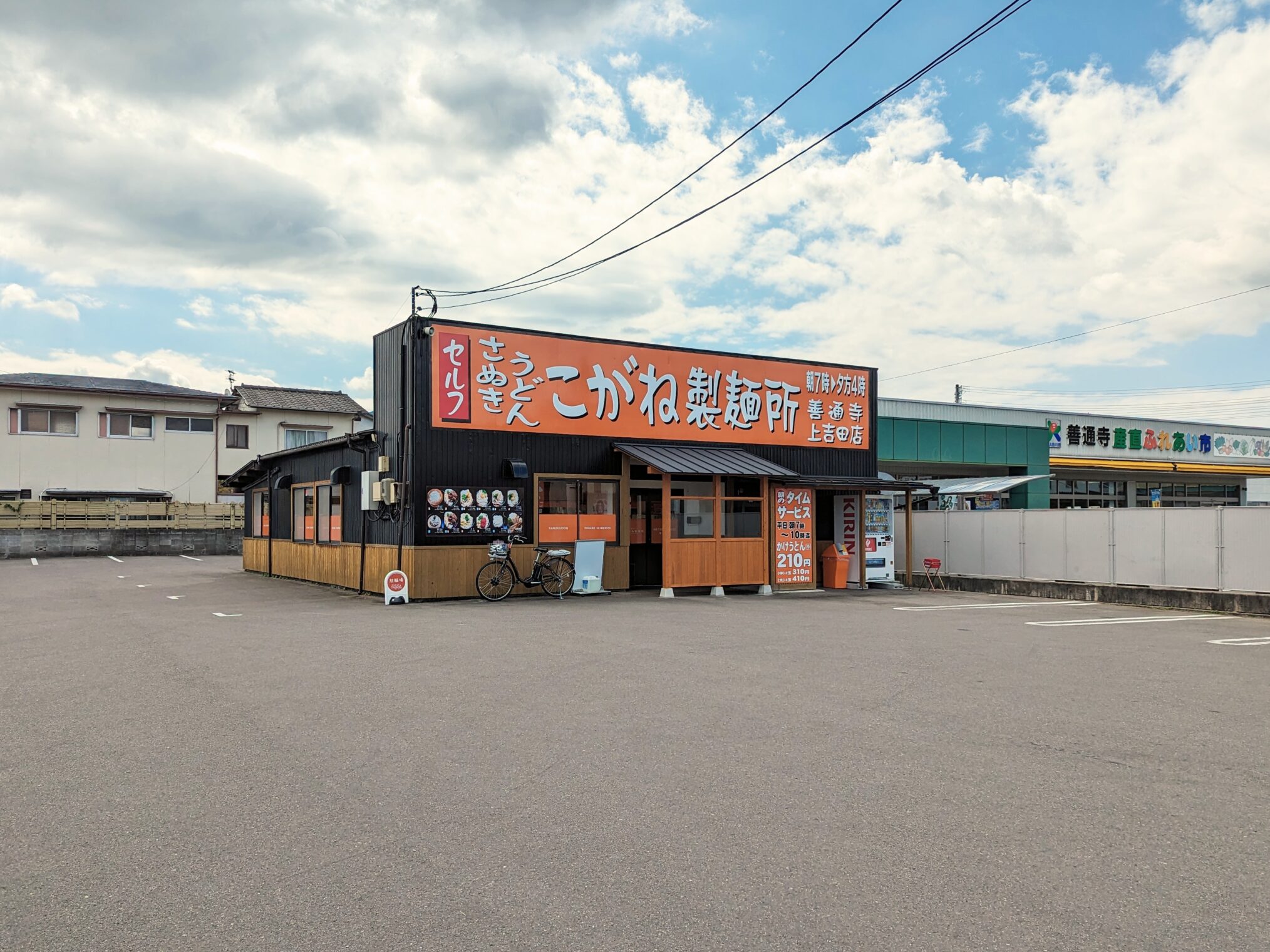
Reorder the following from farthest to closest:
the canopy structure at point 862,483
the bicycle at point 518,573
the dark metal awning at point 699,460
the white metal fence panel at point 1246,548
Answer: the canopy structure at point 862,483
the dark metal awning at point 699,460
the bicycle at point 518,573
the white metal fence panel at point 1246,548

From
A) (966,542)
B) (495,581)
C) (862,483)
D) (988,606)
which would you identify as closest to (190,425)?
(495,581)

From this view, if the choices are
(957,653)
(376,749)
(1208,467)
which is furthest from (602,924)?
(1208,467)

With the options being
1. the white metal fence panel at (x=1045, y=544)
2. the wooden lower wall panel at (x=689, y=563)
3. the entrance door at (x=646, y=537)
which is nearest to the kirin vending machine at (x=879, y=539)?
the white metal fence panel at (x=1045, y=544)

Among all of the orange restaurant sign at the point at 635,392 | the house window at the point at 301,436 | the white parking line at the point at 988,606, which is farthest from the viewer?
the house window at the point at 301,436

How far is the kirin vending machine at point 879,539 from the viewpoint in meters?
20.6

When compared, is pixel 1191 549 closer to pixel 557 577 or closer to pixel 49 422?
pixel 557 577

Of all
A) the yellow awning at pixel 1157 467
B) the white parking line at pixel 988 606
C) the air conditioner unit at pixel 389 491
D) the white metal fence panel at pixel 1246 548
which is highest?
the yellow awning at pixel 1157 467

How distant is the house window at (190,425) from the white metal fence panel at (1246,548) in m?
37.5

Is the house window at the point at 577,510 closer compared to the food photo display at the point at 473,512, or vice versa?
the food photo display at the point at 473,512

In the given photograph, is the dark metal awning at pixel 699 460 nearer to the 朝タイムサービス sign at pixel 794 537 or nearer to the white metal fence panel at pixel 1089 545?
the 朝タイムサービス sign at pixel 794 537

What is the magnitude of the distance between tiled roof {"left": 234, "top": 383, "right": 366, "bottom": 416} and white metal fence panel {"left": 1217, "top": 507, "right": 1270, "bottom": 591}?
Result: 34022 mm

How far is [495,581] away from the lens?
1655cm

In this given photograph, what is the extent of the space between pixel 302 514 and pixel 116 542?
661 inches

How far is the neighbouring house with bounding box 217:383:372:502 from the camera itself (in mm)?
40781
